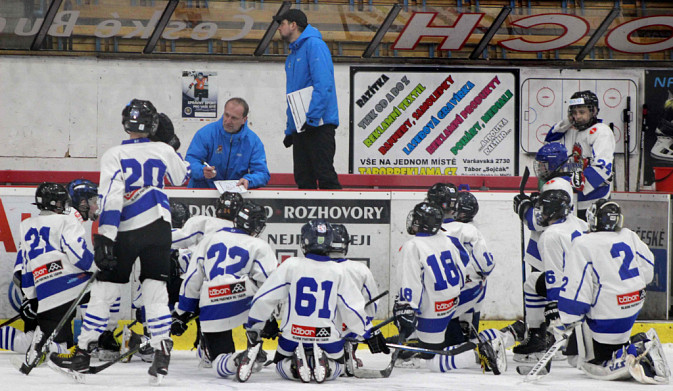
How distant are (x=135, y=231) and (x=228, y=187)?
1643 millimetres

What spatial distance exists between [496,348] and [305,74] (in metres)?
2.59

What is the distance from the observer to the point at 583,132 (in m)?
6.92

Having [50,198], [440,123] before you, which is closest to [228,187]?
[50,198]

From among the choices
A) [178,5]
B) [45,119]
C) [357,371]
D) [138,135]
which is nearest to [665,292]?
[357,371]

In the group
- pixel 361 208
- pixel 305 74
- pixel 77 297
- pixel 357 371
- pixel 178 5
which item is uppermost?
pixel 178 5

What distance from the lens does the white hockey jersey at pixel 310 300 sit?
5.16 meters

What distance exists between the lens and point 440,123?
9430mm

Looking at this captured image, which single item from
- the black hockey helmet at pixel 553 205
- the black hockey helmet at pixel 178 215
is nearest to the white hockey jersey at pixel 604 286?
the black hockey helmet at pixel 553 205

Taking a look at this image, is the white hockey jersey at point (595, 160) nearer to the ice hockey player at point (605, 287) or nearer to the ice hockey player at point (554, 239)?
the ice hockey player at point (554, 239)

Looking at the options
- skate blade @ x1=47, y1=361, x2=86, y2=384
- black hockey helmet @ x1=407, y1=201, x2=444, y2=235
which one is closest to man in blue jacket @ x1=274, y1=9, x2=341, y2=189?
black hockey helmet @ x1=407, y1=201, x2=444, y2=235

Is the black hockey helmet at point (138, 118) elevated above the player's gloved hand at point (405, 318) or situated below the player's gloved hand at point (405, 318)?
above

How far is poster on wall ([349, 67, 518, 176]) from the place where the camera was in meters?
9.34

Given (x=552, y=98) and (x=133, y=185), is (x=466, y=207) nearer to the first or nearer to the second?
(x=133, y=185)

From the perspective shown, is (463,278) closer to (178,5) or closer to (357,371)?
(357,371)
